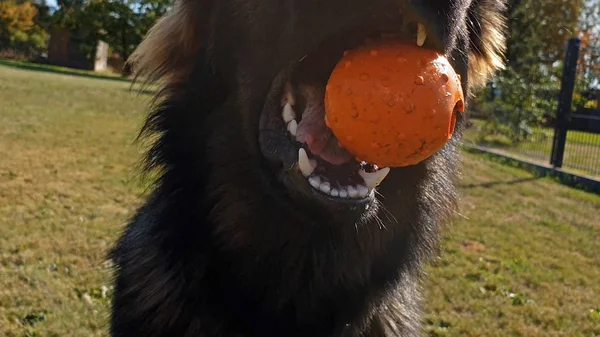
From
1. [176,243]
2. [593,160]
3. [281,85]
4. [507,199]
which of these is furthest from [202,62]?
[593,160]

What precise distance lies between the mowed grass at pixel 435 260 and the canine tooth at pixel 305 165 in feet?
3.85

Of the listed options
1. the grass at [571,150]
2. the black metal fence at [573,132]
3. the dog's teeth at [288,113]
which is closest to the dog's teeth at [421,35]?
the dog's teeth at [288,113]

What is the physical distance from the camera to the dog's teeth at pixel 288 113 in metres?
2.28

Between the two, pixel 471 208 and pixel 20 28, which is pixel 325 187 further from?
pixel 20 28

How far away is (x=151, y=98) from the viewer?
2.79 meters

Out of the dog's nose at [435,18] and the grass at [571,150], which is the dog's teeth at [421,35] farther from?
the grass at [571,150]

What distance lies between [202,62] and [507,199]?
7200mm

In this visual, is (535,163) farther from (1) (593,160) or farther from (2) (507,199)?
(2) (507,199)

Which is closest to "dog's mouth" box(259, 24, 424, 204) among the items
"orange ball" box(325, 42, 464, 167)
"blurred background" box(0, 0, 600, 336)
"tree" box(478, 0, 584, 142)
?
"orange ball" box(325, 42, 464, 167)

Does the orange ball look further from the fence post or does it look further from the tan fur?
the fence post

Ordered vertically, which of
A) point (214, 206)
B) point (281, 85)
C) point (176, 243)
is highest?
point (281, 85)

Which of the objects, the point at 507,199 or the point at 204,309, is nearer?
the point at 204,309

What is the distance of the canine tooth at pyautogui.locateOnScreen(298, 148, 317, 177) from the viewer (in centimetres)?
213

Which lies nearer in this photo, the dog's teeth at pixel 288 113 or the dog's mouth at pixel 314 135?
the dog's mouth at pixel 314 135
